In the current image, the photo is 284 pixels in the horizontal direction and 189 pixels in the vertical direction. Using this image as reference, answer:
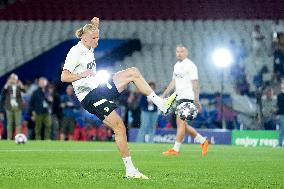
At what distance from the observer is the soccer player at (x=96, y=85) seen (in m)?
12.5

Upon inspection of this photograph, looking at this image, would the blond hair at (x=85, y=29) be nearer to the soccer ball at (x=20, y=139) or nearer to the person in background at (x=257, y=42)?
the soccer ball at (x=20, y=139)

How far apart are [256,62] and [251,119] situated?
290cm

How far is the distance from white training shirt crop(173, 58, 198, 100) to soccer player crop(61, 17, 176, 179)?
7.52 meters

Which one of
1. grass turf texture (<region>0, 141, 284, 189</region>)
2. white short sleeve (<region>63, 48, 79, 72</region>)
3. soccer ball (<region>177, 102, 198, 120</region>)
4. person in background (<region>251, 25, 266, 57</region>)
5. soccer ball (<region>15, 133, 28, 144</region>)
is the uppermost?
person in background (<region>251, 25, 266, 57</region>)

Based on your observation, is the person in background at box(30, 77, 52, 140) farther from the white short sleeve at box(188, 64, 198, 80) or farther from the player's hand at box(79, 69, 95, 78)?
the player's hand at box(79, 69, 95, 78)

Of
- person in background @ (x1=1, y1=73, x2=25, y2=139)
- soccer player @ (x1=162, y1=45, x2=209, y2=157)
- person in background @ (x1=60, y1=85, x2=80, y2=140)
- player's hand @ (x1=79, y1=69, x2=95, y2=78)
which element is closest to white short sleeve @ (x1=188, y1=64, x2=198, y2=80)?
soccer player @ (x1=162, y1=45, x2=209, y2=157)

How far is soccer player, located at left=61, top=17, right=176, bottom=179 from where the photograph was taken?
40.9 ft

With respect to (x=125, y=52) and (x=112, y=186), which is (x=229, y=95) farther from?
(x=112, y=186)

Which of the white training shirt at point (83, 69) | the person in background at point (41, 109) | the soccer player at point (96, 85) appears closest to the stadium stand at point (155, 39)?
the person in background at point (41, 109)

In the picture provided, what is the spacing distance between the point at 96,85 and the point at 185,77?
8.13 m

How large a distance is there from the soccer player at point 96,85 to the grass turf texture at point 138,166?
0.55 m

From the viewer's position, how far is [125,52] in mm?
38094

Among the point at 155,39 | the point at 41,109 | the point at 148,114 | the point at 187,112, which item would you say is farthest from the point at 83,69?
the point at 155,39

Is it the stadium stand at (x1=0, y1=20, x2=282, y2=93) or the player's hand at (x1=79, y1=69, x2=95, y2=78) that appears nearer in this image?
the player's hand at (x1=79, y1=69, x2=95, y2=78)
